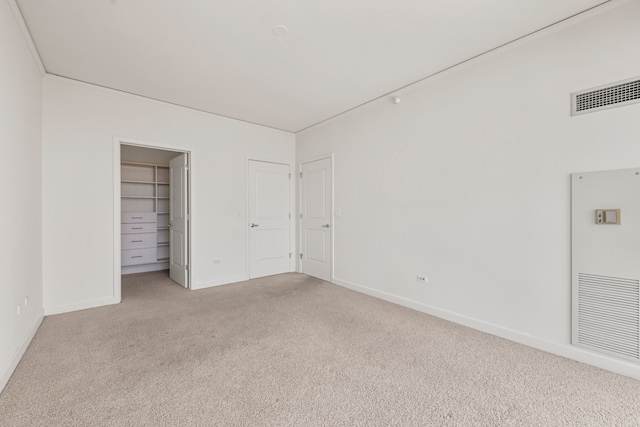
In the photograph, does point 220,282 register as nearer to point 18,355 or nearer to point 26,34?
point 18,355

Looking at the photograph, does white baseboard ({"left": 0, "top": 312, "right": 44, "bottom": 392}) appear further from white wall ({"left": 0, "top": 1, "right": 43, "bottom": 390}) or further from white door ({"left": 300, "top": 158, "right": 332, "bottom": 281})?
white door ({"left": 300, "top": 158, "right": 332, "bottom": 281})

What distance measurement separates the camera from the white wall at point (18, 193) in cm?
197

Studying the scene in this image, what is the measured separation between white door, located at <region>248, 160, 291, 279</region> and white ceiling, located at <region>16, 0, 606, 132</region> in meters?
1.65

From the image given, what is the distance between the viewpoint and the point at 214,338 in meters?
2.61

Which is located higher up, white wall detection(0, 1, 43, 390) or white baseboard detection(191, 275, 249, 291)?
white wall detection(0, 1, 43, 390)

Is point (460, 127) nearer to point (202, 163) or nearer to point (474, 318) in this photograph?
point (474, 318)

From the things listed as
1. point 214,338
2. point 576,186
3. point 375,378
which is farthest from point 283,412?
point 576,186

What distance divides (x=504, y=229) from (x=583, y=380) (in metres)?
1.24

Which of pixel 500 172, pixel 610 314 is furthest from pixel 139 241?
pixel 610 314

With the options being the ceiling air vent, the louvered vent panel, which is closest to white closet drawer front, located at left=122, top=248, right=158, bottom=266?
the louvered vent panel

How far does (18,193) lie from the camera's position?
2311 millimetres

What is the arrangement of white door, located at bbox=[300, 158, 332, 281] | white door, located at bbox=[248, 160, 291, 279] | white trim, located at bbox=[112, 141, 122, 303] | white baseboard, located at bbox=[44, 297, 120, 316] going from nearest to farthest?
white baseboard, located at bbox=[44, 297, 120, 316]
white trim, located at bbox=[112, 141, 122, 303]
white door, located at bbox=[300, 158, 332, 281]
white door, located at bbox=[248, 160, 291, 279]

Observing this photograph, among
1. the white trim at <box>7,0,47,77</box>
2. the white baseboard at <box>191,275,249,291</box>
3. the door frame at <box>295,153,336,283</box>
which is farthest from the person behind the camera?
the door frame at <box>295,153,336,283</box>

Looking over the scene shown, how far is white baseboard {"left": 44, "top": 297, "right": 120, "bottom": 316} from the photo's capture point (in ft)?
10.5
